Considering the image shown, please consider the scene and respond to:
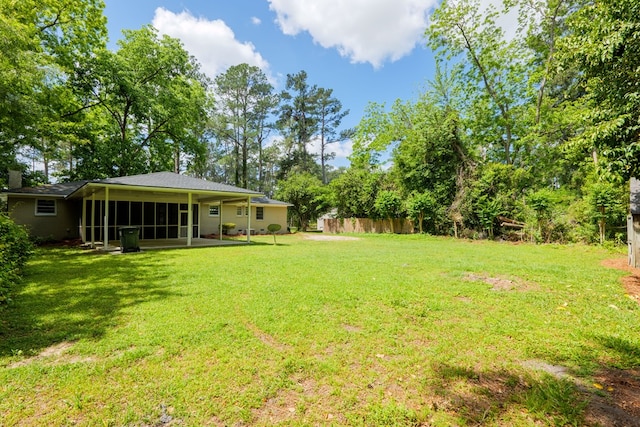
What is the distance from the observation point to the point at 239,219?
71.8 ft

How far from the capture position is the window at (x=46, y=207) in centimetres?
1423

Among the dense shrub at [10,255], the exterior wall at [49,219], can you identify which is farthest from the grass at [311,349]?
the exterior wall at [49,219]

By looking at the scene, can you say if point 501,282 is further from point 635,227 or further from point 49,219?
point 49,219

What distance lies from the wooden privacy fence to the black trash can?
15.6m

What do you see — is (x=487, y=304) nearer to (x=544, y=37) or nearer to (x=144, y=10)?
(x=144, y=10)

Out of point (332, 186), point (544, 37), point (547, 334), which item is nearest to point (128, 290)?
point (547, 334)

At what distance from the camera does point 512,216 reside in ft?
53.2

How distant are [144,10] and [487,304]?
18328 mm

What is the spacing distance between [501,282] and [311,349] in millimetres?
4494

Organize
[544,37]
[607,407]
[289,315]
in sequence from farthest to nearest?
[544,37] → [289,315] → [607,407]

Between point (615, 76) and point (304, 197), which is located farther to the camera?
point (304, 197)

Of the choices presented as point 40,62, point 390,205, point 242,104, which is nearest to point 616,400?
point 40,62

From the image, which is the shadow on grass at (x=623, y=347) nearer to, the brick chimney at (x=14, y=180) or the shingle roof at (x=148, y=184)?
the shingle roof at (x=148, y=184)

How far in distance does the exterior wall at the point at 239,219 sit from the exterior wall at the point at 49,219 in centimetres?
646
